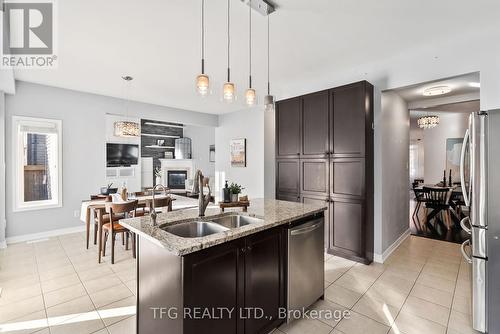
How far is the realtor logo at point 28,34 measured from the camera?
91.2 inches

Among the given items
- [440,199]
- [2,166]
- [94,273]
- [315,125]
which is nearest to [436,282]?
[315,125]

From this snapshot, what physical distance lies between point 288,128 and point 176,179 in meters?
6.36

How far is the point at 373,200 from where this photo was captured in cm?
353

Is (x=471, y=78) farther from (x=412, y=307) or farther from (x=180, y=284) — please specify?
(x=180, y=284)

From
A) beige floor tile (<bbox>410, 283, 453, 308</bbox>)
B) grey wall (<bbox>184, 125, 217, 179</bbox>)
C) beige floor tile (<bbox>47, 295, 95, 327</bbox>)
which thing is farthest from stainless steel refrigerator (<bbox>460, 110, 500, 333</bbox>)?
grey wall (<bbox>184, 125, 217, 179</bbox>)

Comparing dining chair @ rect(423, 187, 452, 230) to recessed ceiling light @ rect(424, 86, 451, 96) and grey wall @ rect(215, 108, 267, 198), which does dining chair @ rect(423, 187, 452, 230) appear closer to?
recessed ceiling light @ rect(424, 86, 451, 96)

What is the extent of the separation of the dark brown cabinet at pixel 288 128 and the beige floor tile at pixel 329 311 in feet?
7.20

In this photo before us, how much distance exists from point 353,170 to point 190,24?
8.82ft

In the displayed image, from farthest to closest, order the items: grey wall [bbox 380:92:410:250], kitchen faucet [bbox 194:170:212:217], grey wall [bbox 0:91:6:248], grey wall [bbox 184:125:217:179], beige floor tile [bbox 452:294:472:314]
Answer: grey wall [bbox 184:125:217:179] → grey wall [bbox 0:91:6:248] → grey wall [bbox 380:92:410:250] → beige floor tile [bbox 452:294:472:314] → kitchen faucet [bbox 194:170:212:217]

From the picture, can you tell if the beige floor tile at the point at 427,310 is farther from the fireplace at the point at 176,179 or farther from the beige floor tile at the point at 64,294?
the fireplace at the point at 176,179

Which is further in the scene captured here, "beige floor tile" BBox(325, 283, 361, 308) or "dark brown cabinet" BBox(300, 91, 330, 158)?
Result: "dark brown cabinet" BBox(300, 91, 330, 158)

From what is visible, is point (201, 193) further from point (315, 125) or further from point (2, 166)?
point (2, 166)

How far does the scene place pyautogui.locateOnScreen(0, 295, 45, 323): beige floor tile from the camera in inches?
87.6

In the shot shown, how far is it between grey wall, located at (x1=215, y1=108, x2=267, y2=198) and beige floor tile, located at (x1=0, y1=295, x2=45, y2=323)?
174 inches
